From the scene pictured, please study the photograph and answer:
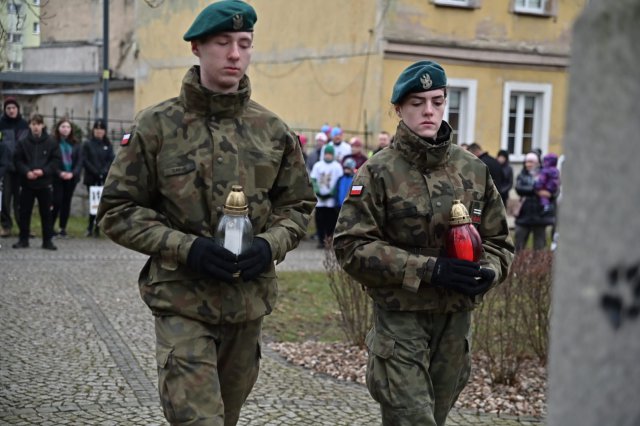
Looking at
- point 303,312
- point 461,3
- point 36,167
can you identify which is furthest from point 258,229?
point 461,3

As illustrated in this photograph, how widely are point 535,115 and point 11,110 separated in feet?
43.3

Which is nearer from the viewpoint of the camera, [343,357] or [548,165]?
[343,357]

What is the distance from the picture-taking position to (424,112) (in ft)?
15.0

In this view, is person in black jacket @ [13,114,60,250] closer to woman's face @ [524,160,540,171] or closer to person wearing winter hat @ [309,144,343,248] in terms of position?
person wearing winter hat @ [309,144,343,248]

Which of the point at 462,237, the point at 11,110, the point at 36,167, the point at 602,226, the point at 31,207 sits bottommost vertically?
the point at 31,207

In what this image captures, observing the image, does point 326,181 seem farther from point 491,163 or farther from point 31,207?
point 31,207

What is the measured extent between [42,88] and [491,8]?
730 inches

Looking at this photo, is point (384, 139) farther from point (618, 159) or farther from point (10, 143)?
point (618, 159)

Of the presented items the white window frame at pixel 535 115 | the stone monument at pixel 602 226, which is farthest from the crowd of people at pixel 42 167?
the stone monument at pixel 602 226

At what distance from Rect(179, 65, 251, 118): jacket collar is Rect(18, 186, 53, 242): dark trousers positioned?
11175mm

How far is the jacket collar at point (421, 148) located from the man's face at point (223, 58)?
839 mm

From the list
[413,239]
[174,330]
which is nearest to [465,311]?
[413,239]

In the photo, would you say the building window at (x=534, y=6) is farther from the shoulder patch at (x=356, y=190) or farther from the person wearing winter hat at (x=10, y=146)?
the shoulder patch at (x=356, y=190)

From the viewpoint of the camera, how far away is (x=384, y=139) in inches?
675
